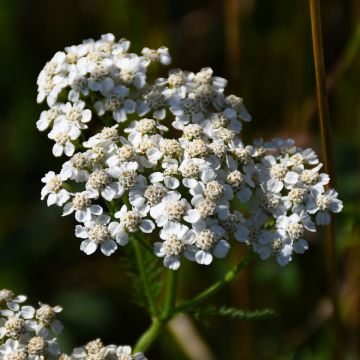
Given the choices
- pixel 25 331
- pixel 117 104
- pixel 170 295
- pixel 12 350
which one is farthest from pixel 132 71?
pixel 12 350

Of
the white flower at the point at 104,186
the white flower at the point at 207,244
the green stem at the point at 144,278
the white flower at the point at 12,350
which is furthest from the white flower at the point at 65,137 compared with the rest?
the white flower at the point at 12,350

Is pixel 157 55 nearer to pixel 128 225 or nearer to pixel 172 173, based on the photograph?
pixel 172 173

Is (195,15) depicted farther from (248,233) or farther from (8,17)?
(248,233)

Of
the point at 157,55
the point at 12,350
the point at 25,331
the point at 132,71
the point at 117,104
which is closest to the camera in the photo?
the point at 12,350

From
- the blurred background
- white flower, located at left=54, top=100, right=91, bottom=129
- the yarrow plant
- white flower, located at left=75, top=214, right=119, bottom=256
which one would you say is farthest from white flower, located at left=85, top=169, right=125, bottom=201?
the blurred background

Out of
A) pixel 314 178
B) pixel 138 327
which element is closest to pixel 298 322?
pixel 138 327

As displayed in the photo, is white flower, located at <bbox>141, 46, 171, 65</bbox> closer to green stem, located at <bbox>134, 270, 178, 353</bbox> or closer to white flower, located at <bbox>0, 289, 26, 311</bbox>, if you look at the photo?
green stem, located at <bbox>134, 270, 178, 353</bbox>

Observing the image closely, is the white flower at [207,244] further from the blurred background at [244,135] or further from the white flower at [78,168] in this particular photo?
the blurred background at [244,135]
